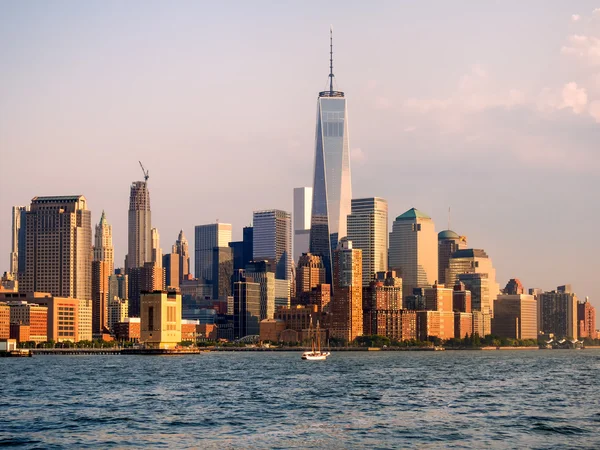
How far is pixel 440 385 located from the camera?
138 m

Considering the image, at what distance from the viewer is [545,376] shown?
16675 centimetres

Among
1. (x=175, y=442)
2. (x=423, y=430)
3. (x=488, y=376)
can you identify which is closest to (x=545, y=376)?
(x=488, y=376)

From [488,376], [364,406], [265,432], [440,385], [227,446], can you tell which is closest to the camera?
[227,446]

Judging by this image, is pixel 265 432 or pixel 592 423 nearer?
pixel 265 432

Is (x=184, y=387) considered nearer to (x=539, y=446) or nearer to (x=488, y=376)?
(x=488, y=376)

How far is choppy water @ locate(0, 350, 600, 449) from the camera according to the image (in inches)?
3071

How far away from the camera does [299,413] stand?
96.6 m

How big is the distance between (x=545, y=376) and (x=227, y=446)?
102240mm

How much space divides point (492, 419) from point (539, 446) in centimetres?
1648

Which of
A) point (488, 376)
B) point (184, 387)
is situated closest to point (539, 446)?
point (184, 387)

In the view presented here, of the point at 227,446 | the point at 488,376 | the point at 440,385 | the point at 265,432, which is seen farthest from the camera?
the point at 488,376

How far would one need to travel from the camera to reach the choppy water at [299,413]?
7800 centimetres

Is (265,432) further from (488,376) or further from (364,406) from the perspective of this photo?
(488,376)

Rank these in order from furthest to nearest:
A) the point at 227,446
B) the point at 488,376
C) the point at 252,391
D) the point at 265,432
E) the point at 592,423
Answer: the point at 488,376 → the point at 252,391 → the point at 592,423 → the point at 265,432 → the point at 227,446
